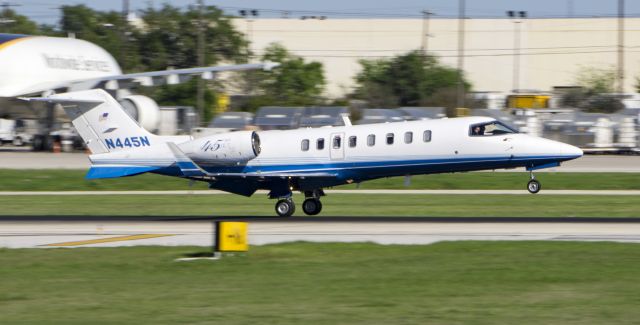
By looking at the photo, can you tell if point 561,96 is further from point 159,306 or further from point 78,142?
point 159,306

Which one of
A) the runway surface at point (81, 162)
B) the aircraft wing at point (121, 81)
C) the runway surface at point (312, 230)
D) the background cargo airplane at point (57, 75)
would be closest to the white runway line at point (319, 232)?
the runway surface at point (312, 230)

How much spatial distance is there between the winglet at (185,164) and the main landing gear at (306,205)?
7.54 ft

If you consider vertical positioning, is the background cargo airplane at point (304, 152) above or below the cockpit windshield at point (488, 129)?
below

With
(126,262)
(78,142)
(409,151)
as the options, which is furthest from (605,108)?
(126,262)

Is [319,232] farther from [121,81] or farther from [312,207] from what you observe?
[121,81]

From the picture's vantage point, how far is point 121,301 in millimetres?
15117

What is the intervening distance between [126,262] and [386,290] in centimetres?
571

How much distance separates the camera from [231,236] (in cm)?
1945

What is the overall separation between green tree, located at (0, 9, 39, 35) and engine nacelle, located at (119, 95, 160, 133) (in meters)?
72.9

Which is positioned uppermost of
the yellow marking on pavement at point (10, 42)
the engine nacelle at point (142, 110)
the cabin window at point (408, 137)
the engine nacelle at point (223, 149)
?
the yellow marking on pavement at point (10, 42)

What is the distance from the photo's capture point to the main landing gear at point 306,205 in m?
29.3

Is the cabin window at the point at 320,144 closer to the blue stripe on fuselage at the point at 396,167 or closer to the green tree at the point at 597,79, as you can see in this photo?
the blue stripe on fuselage at the point at 396,167

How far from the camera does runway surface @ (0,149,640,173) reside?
5003 cm

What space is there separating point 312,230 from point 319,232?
573 mm
